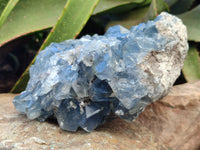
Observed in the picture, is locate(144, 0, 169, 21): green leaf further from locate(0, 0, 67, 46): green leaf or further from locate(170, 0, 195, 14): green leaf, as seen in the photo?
locate(0, 0, 67, 46): green leaf

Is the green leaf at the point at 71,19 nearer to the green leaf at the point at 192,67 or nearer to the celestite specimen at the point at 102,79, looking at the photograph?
the celestite specimen at the point at 102,79

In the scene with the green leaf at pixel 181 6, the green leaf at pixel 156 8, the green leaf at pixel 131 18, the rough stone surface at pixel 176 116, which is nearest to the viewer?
the rough stone surface at pixel 176 116

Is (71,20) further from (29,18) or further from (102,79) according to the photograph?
(102,79)

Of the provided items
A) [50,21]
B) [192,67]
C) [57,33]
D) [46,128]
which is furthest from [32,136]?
[192,67]

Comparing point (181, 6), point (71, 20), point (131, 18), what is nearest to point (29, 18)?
point (71, 20)

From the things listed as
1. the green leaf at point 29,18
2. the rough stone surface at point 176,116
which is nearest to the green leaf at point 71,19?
the green leaf at point 29,18

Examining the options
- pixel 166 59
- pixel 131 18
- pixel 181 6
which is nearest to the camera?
pixel 166 59

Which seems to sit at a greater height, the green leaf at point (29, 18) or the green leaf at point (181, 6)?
the green leaf at point (29, 18)
